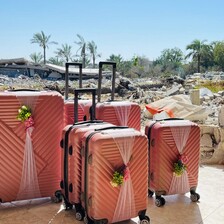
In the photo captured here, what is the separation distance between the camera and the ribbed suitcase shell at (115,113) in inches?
138

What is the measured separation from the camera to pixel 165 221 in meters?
3.01

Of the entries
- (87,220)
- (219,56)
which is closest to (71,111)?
(87,220)

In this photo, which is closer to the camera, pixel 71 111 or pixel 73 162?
pixel 73 162

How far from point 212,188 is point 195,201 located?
485 mm

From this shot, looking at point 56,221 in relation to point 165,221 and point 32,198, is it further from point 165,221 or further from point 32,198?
point 165,221

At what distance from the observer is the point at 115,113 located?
3.56m

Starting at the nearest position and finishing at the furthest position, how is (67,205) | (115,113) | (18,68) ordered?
1. (67,205)
2. (115,113)
3. (18,68)

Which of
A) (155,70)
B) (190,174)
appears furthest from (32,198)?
(155,70)

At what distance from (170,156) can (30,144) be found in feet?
4.30

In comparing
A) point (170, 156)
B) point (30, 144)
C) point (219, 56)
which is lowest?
point (170, 156)

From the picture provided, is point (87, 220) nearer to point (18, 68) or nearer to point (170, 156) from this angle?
point (170, 156)

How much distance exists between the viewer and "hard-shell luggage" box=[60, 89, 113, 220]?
2.89m

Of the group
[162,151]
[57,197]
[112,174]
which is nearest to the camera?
[112,174]

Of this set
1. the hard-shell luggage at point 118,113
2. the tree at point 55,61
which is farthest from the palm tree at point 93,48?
the hard-shell luggage at point 118,113
